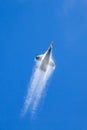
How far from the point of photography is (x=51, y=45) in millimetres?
69000

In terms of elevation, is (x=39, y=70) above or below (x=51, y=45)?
below

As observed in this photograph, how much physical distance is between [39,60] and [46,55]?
175 cm

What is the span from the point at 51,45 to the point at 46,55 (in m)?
2.34

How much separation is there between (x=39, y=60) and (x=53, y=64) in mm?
3653

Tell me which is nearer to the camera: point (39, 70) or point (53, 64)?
point (39, 70)

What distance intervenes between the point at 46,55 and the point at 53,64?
3.25 m

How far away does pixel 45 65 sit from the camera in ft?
225

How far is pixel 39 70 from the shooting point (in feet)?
217

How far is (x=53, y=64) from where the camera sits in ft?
236

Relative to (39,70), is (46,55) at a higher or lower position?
higher

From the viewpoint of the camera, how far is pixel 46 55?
229ft

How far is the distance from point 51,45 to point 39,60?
3.96 meters

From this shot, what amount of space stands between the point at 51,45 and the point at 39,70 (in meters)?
6.21
